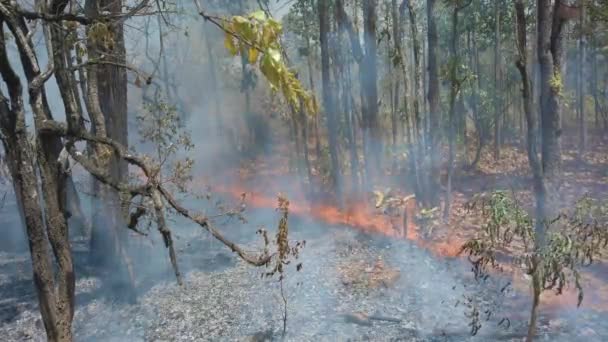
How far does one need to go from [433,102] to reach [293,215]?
6267 millimetres

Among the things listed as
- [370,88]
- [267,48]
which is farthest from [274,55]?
[370,88]

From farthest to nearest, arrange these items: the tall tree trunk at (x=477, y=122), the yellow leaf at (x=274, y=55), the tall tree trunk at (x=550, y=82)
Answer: the tall tree trunk at (x=477, y=122) < the tall tree trunk at (x=550, y=82) < the yellow leaf at (x=274, y=55)

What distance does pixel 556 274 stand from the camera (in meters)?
5.86

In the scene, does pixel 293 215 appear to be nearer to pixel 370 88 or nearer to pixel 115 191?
pixel 370 88

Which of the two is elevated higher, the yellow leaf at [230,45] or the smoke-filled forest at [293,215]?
the yellow leaf at [230,45]

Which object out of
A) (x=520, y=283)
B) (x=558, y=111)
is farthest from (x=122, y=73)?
(x=520, y=283)

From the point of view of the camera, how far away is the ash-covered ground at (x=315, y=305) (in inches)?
347

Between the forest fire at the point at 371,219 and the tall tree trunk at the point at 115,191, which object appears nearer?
the tall tree trunk at the point at 115,191

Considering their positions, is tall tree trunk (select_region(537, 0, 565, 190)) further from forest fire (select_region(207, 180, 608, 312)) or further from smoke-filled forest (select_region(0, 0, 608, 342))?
forest fire (select_region(207, 180, 608, 312))

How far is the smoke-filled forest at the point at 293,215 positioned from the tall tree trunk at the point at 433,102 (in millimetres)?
61

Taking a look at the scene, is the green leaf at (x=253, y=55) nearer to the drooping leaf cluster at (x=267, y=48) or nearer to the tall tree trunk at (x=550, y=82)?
the drooping leaf cluster at (x=267, y=48)

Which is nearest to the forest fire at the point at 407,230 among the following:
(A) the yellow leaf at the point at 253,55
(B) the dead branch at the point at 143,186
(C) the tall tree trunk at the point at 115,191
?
(C) the tall tree trunk at the point at 115,191

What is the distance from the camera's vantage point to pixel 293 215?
707 inches

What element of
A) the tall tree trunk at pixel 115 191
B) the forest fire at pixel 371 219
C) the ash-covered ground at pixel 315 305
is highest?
the tall tree trunk at pixel 115 191
